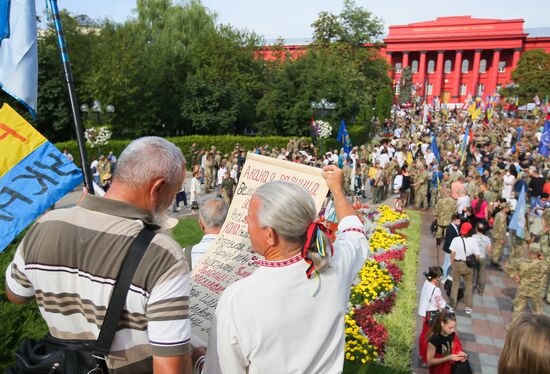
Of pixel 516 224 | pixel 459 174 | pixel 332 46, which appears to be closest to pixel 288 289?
pixel 516 224

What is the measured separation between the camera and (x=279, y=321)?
5.82ft

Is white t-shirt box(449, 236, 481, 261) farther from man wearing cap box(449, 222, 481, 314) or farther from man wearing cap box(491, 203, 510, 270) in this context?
man wearing cap box(491, 203, 510, 270)

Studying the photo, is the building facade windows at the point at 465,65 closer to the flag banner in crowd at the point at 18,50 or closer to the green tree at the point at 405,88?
the green tree at the point at 405,88

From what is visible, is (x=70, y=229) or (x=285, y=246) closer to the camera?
(x=70, y=229)

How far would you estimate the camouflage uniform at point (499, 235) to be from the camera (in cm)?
1040

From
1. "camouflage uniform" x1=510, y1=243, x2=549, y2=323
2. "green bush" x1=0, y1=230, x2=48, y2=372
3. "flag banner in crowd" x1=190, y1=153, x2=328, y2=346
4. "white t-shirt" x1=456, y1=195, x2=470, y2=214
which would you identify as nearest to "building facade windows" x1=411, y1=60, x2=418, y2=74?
"white t-shirt" x1=456, y1=195, x2=470, y2=214

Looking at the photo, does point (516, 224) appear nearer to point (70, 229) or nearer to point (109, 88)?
point (70, 229)

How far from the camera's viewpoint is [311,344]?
1886mm

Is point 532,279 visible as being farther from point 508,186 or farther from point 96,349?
point 508,186

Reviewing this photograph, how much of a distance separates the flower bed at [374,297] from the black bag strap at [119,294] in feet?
13.3

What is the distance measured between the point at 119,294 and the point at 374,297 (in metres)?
6.48

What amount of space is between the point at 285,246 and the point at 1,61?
259 centimetres

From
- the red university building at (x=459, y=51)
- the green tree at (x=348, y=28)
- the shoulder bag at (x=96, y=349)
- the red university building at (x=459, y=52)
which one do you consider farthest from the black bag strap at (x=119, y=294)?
the red university building at (x=459, y=52)

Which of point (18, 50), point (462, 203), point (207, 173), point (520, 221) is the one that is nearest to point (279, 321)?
point (18, 50)
